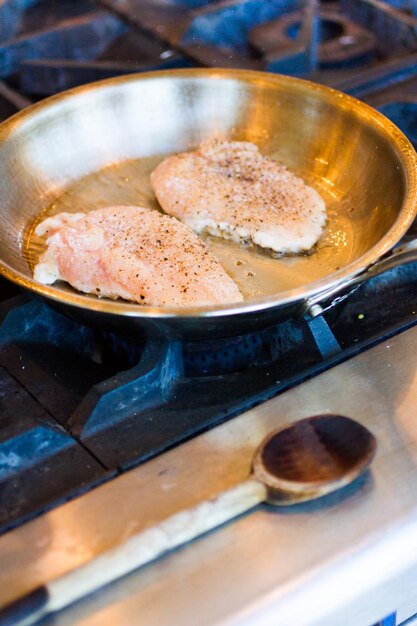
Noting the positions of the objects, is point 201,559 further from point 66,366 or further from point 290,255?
point 290,255

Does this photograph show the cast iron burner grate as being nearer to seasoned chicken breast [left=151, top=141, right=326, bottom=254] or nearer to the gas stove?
the gas stove

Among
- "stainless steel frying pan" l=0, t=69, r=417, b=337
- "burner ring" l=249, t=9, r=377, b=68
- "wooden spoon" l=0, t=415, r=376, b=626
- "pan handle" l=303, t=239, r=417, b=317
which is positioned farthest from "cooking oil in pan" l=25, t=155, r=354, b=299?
"burner ring" l=249, t=9, r=377, b=68

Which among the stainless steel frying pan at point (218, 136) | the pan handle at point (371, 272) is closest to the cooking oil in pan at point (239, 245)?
the stainless steel frying pan at point (218, 136)

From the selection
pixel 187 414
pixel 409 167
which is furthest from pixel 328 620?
pixel 409 167

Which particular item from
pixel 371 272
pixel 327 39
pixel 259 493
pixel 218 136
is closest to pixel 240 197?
pixel 218 136

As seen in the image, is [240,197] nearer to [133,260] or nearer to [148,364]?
[133,260]
